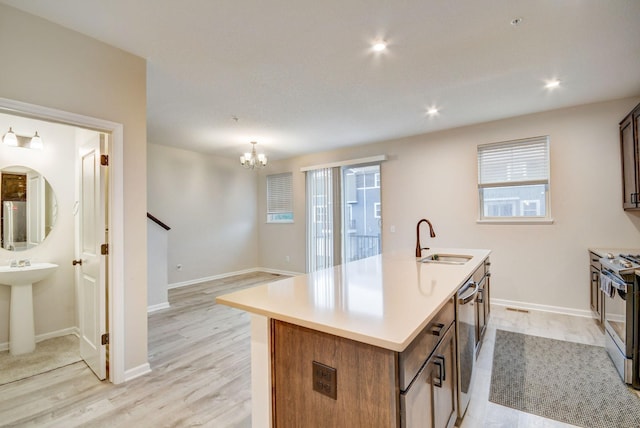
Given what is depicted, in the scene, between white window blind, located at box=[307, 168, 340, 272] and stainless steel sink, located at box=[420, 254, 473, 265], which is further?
white window blind, located at box=[307, 168, 340, 272]

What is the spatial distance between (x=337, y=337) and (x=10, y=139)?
3.96 meters

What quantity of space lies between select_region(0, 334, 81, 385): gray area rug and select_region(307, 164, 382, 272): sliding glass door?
13.0ft

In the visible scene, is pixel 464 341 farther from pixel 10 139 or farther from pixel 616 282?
pixel 10 139

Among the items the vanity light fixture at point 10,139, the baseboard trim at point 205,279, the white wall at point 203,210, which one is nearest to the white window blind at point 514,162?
the white wall at point 203,210

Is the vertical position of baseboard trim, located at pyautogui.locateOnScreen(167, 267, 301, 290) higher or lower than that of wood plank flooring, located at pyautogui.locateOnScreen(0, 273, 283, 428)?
higher

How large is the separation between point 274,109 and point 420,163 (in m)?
2.59

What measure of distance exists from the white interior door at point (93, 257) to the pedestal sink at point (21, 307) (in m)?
0.56

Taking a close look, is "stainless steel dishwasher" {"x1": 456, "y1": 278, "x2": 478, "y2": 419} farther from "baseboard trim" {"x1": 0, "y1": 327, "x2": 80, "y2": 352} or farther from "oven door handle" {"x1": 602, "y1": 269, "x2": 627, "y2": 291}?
"baseboard trim" {"x1": 0, "y1": 327, "x2": 80, "y2": 352}

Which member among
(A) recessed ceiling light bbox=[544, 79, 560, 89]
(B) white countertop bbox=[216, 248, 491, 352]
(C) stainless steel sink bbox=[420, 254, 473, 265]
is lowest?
(C) stainless steel sink bbox=[420, 254, 473, 265]

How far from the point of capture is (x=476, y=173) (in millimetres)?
4344

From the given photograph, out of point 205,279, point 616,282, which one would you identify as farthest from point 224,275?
point 616,282

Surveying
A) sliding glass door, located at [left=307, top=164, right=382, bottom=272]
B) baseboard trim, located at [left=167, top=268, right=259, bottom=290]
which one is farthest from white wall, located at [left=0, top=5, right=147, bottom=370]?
sliding glass door, located at [left=307, top=164, right=382, bottom=272]

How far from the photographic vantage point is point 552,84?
306cm

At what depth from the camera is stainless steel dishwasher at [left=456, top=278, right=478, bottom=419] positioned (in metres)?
1.70
